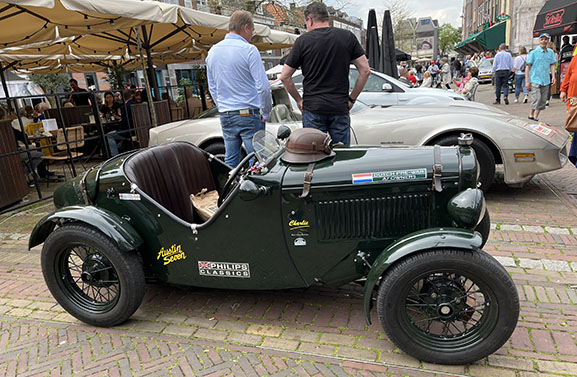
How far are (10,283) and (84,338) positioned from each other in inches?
60.3

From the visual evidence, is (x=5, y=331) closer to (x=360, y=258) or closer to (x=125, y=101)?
(x=360, y=258)

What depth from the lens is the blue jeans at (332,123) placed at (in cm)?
416

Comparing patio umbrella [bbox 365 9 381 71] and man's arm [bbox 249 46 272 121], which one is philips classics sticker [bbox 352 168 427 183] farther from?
patio umbrella [bbox 365 9 381 71]

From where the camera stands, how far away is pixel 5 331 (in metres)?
3.07

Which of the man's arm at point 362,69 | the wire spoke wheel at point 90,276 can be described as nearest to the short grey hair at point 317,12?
the man's arm at point 362,69

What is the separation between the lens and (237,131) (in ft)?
14.5

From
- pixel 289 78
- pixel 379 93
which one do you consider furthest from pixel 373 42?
pixel 289 78

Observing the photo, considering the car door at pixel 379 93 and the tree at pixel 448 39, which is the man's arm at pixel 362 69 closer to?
the car door at pixel 379 93

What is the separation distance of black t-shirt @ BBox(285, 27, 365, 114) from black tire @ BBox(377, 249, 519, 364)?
2.22 meters

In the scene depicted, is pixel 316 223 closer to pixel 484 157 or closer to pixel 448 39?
pixel 484 157

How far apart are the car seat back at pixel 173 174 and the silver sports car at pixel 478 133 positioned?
1.89 m

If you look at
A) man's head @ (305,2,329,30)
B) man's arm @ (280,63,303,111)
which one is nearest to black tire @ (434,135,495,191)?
man's arm @ (280,63,303,111)

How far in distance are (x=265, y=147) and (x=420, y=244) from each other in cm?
124

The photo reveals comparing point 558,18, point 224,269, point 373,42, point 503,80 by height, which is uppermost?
point 558,18
